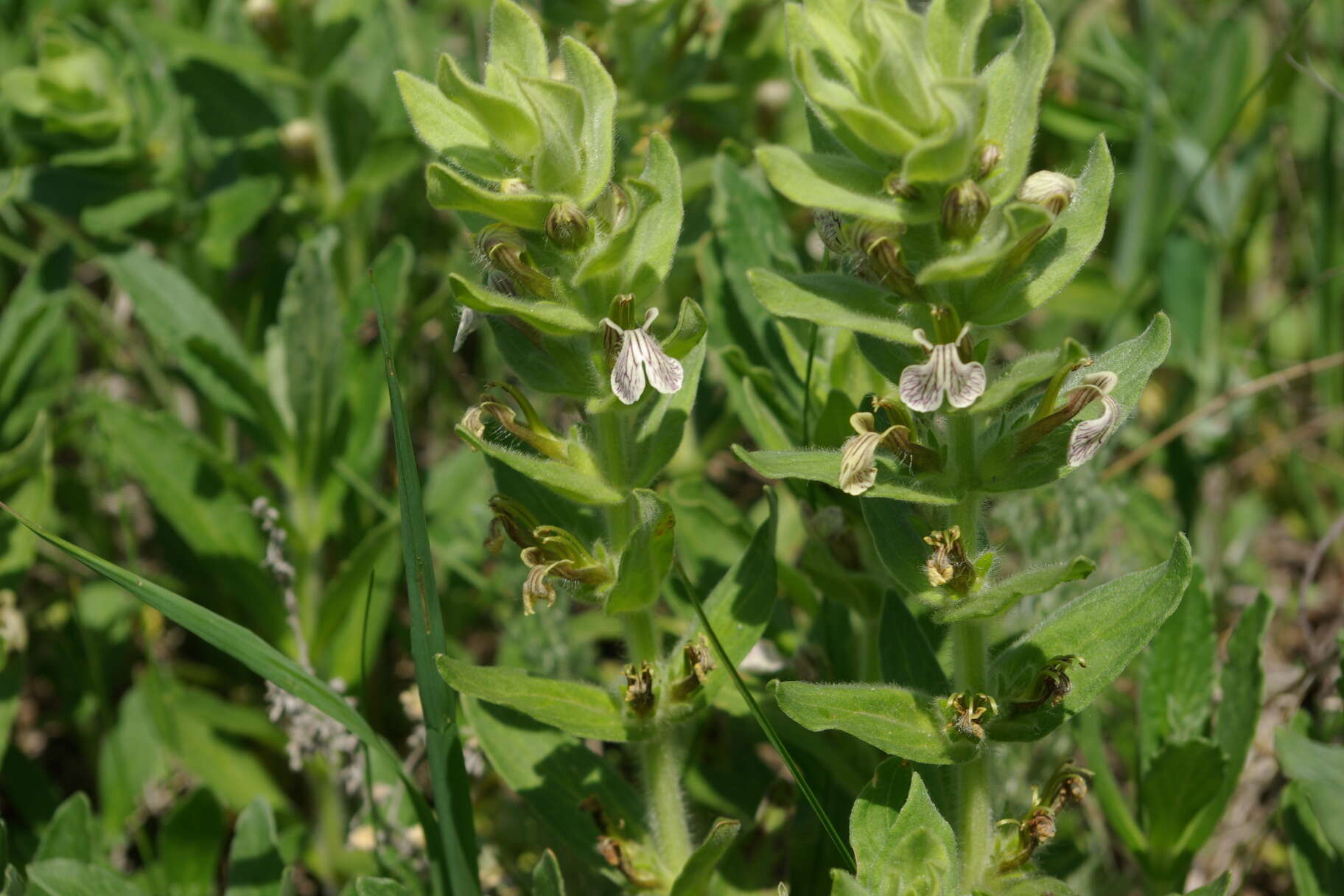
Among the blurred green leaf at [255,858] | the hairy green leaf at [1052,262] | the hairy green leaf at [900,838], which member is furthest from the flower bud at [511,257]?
the blurred green leaf at [255,858]

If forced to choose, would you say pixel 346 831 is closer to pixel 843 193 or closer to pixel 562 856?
pixel 562 856

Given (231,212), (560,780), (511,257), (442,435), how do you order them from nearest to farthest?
(511,257), (560,780), (231,212), (442,435)

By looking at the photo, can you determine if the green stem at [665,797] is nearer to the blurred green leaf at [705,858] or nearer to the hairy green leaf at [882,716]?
the blurred green leaf at [705,858]

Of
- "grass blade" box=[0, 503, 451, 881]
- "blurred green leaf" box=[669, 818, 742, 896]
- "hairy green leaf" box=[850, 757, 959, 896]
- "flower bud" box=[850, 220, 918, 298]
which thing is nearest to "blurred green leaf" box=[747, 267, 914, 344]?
"flower bud" box=[850, 220, 918, 298]

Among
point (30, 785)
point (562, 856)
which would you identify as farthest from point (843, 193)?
point (30, 785)

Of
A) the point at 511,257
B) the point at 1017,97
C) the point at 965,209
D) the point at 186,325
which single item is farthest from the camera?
the point at 186,325

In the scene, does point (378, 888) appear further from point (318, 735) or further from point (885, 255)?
point (885, 255)

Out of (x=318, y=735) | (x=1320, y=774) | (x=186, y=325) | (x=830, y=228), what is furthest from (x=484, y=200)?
(x=186, y=325)
